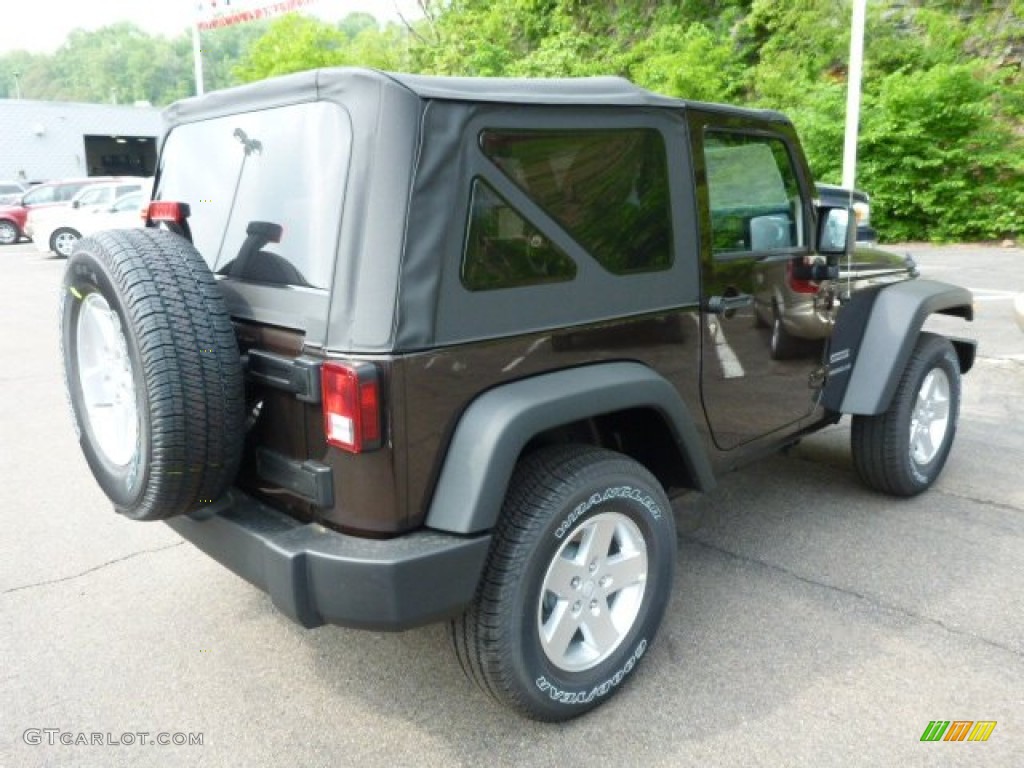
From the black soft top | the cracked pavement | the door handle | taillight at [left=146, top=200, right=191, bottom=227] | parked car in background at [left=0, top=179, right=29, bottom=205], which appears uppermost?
the black soft top

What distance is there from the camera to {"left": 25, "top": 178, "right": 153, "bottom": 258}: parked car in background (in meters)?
17.8

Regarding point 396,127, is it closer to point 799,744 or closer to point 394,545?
point 394,545

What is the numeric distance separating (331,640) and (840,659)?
1802mm

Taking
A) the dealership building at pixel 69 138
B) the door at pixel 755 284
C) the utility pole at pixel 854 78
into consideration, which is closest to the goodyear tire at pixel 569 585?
the door at pixel 755 284

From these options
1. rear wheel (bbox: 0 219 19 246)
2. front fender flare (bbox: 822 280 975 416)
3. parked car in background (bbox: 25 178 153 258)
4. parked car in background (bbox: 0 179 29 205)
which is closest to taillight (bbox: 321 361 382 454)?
front fender flare (bbox: 822 280 975 416)

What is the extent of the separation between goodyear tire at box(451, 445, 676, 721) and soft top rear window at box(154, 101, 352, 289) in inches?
34.5

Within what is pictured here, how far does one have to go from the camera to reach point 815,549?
3.78m

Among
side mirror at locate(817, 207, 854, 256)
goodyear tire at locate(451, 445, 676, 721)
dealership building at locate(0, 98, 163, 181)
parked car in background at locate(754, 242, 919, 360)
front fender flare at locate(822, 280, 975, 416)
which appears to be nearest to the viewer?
goodyear tire at locate(451, 445, 676, 721)

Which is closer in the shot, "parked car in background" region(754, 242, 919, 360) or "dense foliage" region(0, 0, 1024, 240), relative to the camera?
"parked car in background" region(754, 242, 919, 360)

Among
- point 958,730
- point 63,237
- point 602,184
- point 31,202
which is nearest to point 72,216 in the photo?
point 63,237

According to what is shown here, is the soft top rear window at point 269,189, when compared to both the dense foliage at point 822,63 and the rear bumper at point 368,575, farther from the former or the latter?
the dense foliage at point 822,63

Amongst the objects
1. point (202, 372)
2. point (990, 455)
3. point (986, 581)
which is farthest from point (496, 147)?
point (990, 455)

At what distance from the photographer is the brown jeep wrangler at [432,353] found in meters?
2.22

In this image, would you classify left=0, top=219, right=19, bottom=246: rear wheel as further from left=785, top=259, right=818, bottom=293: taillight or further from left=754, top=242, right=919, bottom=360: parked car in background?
left=785, top=259, right=818, bottom=293: taillight
